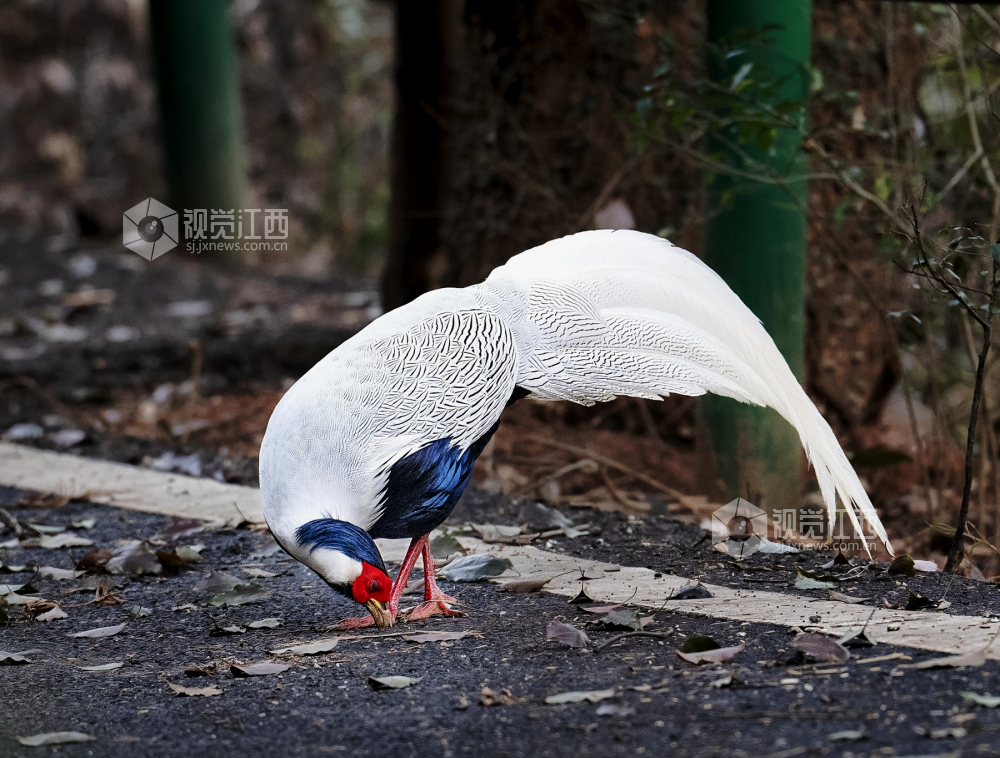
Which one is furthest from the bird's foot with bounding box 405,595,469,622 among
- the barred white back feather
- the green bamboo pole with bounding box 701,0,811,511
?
the green bamboo pole with bounding box 701,0,811,511

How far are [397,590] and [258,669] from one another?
0.54 metres

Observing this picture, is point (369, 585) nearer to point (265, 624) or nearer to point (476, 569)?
point (265, 624)

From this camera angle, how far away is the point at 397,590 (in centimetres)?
308

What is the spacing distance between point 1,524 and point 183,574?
984 millimetres

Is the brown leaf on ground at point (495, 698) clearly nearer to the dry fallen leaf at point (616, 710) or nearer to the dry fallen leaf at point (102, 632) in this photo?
the dry fallen leaf at point (616, 710)

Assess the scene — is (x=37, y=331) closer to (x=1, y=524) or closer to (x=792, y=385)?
(x=1, y=524)

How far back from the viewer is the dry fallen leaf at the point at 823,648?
2.43 m

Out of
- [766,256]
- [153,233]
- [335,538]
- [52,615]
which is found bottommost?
[52,615]

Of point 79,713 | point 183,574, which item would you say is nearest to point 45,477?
point 183,574

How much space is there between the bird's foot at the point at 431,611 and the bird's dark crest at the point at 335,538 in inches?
14.5

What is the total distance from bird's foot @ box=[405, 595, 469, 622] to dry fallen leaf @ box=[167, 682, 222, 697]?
650 millimetres

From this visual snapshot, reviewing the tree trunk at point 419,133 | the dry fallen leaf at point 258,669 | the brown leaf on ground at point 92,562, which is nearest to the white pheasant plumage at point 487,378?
the dry fallen leaf at point 258,669

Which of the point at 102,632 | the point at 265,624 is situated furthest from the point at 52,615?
the point at 265,624

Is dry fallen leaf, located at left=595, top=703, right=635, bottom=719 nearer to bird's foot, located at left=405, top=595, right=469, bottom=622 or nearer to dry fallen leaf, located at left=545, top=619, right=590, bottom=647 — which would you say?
dry fallen leaf, located at left=545, top=619, right=590, bottom=647
